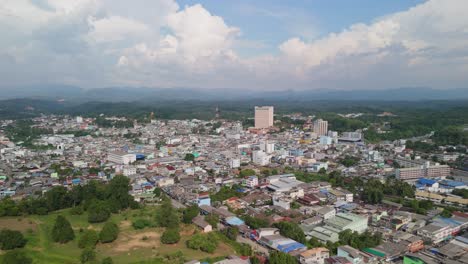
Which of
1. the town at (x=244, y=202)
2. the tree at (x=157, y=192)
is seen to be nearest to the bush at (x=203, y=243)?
the town at (x=244, y=202)

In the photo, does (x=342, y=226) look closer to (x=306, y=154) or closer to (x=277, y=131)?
(x=306, y=154)

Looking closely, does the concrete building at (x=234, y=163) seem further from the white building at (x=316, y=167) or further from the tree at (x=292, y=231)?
the tree at (x=292, y=231)

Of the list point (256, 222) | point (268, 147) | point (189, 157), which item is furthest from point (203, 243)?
point (268, 147)

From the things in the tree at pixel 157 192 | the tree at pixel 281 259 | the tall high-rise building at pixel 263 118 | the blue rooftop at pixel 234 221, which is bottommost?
the tree at pixel 157 192

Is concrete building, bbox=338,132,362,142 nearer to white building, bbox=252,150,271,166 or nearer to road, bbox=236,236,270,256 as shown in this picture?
white building, bbox=252,150,271,166

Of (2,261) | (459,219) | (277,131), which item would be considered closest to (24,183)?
(2,261)

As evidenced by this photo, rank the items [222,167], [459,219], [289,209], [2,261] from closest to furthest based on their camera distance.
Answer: [2,261] < [459,219] < [289,209] < [222,167]

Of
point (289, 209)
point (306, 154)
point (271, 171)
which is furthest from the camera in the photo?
point (306, 154)

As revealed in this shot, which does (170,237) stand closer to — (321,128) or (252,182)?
(252,182)
